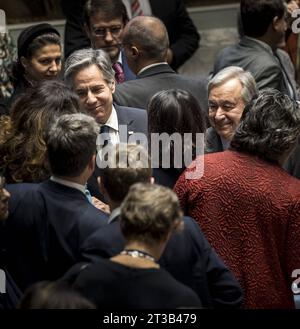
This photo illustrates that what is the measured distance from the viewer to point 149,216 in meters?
3.29

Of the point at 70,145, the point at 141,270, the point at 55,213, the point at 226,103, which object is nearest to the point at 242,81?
the point at 226,103

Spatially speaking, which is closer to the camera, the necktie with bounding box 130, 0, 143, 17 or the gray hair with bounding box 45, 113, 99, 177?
the gray hair with bounding box 45, 113, 99, 177

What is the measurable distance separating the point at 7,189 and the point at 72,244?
1.15ft

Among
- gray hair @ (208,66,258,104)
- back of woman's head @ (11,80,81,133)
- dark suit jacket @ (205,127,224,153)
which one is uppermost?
back of woman's head @ (11,80,81,133)

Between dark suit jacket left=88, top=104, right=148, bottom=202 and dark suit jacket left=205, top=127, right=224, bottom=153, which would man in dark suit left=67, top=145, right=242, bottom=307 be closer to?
dark suit jacket left=88, top=104, right=148, bottom=202

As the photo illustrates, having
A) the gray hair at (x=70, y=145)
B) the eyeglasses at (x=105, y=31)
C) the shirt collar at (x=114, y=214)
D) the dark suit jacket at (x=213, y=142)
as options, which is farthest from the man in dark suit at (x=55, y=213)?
the eyeglasses at (x=105, y=31)

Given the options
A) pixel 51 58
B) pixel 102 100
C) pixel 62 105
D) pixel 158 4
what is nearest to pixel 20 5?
pixel 158 4

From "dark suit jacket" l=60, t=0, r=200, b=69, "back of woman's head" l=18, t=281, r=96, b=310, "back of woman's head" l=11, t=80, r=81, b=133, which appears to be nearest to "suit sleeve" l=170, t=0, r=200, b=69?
"dark suit jacket" l=60, t=0, r=200, b=69

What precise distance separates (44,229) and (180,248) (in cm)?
55

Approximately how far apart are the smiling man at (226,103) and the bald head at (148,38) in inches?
19.9

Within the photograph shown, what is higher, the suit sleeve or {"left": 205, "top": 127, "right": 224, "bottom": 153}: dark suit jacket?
the suit sleeve

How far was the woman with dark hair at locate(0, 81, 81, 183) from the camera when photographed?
4055mm

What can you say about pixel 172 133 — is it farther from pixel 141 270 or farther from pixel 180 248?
pixel 141 270

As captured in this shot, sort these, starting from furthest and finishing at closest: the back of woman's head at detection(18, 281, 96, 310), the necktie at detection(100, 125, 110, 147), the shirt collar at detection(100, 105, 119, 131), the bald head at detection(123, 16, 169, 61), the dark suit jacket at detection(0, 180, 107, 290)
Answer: the bald head at detection(123, 16, 169, 61) → the shirt collar at detection(100, 105, 119, 131) → the necktie at detection(100, 125, 110, 147) → the dark suit jacket at detection(0, 180, 107, 290) → the back of woman's head at detection(18, 281, 96, 310)
